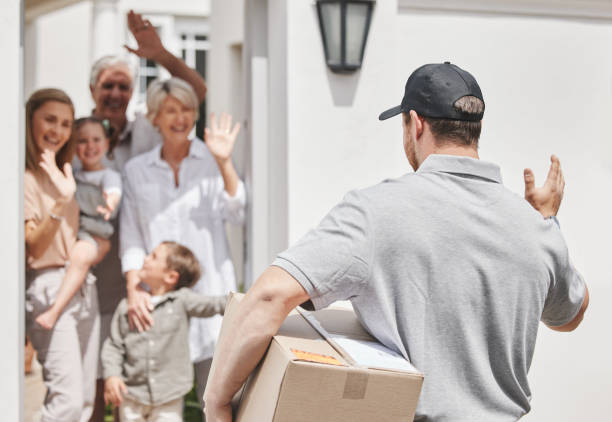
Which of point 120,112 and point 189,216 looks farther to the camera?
point 120,112

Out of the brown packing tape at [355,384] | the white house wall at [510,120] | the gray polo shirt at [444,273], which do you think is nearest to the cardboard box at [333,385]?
the brown packing tape at [355,384]

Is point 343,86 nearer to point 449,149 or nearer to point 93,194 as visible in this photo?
point 93,194

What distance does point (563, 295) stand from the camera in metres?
2.01

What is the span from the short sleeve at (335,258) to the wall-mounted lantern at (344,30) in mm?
1991

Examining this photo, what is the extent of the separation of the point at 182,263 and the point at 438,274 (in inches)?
90.4

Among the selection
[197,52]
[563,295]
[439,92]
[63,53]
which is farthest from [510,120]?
[197,52]

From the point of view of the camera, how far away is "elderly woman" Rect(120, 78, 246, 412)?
157 inches

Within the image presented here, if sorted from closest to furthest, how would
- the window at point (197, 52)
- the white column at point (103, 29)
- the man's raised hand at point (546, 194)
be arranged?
the man's raised hand at point (546, 194)
the white column at point (103, 29)
the window at point (197, 52)

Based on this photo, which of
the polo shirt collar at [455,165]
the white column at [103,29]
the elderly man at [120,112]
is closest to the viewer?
the polo shirt collar at [455,165]

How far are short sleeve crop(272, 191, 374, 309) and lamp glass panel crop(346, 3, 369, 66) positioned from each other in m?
2.00

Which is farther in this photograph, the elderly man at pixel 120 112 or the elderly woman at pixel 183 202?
the elderly man at pixel 120 112

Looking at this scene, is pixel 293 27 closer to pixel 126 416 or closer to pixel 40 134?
pixel 40 134

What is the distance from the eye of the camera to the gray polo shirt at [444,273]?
1.70 metres

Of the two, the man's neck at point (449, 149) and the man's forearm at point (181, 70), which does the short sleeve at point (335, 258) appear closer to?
the man's neck at point (449, 149)
